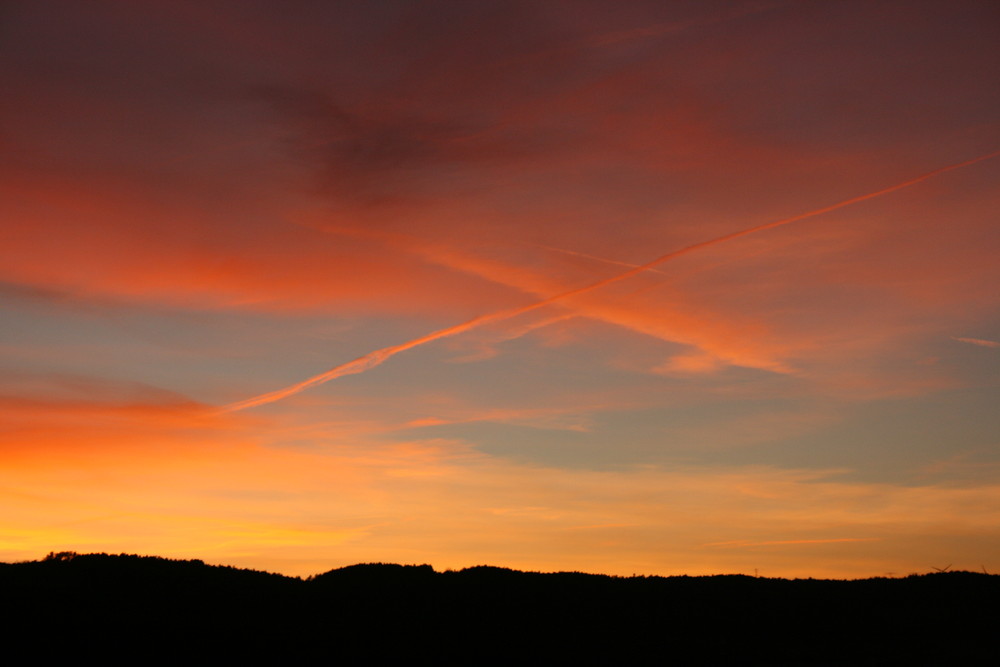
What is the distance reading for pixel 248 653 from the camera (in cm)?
2308

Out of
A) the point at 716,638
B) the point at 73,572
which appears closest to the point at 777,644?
the point at 716,638

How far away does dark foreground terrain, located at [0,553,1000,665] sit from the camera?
23344mm

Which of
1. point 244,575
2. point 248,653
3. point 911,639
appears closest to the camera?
point 248,653

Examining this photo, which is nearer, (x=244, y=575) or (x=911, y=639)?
(x=911, y=639)

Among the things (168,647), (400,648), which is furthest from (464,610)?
(168,647)

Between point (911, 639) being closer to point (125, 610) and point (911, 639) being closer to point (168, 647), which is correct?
point (168, 647)

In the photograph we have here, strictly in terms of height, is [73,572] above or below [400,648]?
above

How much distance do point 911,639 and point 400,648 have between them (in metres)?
14.1

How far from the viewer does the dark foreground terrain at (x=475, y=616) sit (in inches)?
919

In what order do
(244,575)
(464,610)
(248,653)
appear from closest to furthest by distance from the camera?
1. (248,653)
2. (464,610)
3. (244,575)

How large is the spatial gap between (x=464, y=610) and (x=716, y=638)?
7.43 m

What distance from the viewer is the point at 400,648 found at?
78.6 ft

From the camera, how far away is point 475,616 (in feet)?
87.0

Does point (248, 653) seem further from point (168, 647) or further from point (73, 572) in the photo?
point (73, 572)
